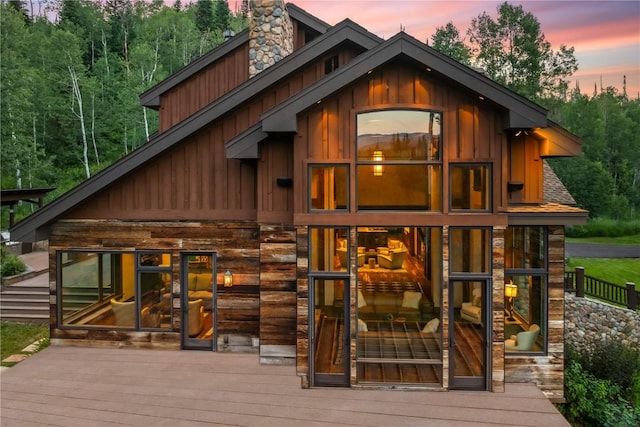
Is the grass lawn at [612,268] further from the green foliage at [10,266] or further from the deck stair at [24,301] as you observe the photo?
the green foliage at [10,266]

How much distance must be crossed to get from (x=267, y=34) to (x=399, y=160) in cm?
447

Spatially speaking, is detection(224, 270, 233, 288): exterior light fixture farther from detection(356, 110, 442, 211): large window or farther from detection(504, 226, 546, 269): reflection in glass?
detection(504, 226, 546, 269): reflection in glass

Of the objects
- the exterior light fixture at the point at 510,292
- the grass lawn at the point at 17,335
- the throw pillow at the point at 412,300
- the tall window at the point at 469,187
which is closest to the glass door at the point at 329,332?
the throw pillow at the point at 412,300

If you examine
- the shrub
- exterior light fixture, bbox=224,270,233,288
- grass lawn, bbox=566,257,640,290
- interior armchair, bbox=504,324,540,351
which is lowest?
the shrub

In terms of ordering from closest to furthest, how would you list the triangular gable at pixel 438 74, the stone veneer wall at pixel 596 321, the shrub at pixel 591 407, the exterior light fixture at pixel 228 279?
the triangular gable at pixel 438 74 < the shrub at pixel 591 407 < the exterior light fixture at pixel 228 279 < the stone veneer wall at pixel 596 321

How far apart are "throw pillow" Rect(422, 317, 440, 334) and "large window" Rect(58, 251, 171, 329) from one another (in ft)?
15.1

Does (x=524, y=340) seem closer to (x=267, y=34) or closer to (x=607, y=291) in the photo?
(x=267, y=34)

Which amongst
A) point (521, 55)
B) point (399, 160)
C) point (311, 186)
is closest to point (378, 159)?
point (399, 160)

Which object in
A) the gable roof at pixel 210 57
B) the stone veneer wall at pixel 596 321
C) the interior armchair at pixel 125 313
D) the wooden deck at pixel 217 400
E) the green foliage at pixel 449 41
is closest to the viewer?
the wooden deck at pixel 217 400

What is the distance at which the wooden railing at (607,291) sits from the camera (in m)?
12.6

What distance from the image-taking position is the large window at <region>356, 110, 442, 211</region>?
6.16m

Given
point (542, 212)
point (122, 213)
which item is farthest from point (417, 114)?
point (122, 213)

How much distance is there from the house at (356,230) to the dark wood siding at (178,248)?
26 mm

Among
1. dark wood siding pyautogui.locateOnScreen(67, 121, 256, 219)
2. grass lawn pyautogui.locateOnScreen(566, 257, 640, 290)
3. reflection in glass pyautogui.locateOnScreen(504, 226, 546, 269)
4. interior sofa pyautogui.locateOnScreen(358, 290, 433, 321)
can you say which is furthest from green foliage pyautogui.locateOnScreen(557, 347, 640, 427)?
grass lawn pyautogui.locateOnScreen(566, 257, 640, 290)
